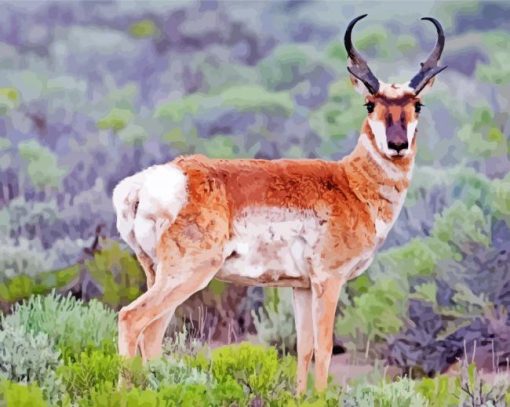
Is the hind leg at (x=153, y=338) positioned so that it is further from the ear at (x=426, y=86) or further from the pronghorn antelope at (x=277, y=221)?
the ear at (x=426, y=86)

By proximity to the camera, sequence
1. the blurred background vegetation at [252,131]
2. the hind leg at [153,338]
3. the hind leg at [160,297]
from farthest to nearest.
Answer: the blurred background vegetation at [252,131] < the hind leg at [153,338] < the hind leg at [160,297]

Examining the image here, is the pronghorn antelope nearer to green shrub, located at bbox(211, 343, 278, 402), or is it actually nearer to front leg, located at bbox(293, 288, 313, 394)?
front leg, located at bbox(293, 288, 313, 394)

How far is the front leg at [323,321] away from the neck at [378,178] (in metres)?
0.42

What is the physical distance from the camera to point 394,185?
203 inches

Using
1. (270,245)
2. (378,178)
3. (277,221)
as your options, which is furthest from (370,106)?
(270,245)

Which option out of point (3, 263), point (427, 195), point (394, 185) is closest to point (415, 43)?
point (427, 195)

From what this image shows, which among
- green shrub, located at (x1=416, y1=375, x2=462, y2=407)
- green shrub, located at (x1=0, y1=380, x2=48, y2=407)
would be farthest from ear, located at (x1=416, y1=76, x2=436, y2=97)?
green shrub, located at (x1=0, y1=380, x2=48, y2=407)

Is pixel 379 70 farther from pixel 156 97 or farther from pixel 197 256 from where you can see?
pixel 197 256

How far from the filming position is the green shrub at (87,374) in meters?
4.56

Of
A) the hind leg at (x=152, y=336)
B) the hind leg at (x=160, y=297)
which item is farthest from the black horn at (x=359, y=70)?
the hind leg at (x=152, y=336)

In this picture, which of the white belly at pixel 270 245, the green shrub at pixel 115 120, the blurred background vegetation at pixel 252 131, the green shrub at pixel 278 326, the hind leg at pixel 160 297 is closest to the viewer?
the hind leg at pixel 160 297

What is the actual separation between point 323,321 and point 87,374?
1109 millimetres

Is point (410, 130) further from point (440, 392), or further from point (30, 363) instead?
point (30, 363)

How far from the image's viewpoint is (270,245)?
492cm
